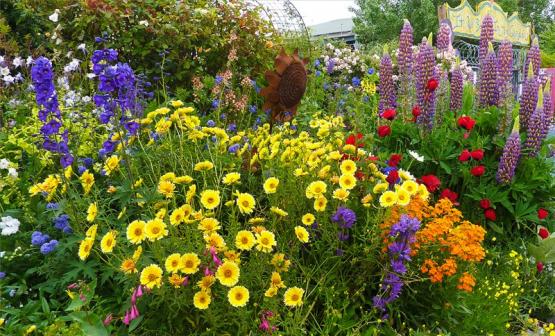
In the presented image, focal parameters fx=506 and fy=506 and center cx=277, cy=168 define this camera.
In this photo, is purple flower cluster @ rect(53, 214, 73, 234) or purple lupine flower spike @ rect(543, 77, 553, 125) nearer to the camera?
purple flower cluster @ rect(53, 214, 73, 234)

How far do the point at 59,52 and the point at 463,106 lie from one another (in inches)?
158

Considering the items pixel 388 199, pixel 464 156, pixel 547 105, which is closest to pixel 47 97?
pixel 388 199

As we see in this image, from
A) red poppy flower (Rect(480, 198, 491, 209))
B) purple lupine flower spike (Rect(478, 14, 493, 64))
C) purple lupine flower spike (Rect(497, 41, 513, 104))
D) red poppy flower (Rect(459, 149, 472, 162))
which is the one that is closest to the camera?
red poppy flower (Rect(459, 149, 472, 162))

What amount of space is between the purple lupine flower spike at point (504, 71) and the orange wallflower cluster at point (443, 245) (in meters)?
1.69

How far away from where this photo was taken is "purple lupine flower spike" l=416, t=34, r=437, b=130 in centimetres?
379

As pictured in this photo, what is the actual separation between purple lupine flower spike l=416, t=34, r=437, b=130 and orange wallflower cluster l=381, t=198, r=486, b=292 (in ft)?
4.06

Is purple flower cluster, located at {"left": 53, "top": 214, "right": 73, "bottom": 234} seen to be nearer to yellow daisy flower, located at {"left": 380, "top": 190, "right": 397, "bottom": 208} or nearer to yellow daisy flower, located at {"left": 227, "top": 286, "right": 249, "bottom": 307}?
yellow daisy flower, located at {"left": 227, "top": 286, "right": 249, "bottom": 307}

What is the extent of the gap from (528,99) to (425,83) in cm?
78

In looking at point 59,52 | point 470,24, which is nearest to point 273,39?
point 59,52

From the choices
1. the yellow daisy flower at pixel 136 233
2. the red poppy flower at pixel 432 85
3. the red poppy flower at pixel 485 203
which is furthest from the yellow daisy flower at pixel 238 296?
the red poppy flower at pixel 432 85

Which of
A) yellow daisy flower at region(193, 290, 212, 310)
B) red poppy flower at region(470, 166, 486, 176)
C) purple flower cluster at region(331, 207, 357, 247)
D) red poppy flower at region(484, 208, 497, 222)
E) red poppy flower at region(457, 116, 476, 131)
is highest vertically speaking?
yellow daisy flower at region(193, 290, 212, 310)

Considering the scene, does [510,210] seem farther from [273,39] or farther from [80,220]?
[273,39]

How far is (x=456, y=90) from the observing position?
4.05 m

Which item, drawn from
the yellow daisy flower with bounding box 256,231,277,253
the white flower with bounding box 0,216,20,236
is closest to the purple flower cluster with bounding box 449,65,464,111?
the yellow daisy flower with bounding box 256,231,277,253
